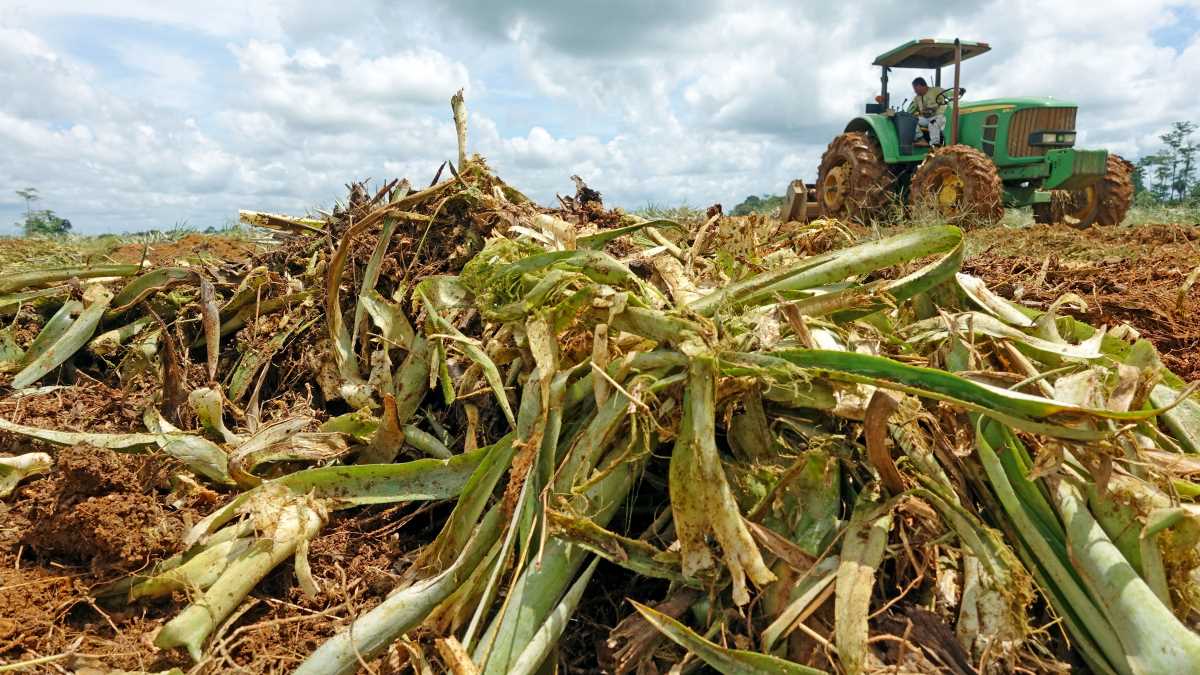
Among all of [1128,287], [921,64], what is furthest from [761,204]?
[1128,287]

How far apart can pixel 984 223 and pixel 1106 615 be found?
780 centimetres

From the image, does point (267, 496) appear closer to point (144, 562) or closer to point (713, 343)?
point (144, 562)

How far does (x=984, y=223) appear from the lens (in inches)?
321

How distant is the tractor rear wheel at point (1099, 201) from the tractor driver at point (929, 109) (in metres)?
1.64

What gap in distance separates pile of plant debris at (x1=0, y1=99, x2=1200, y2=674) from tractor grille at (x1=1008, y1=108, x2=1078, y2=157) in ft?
29.7

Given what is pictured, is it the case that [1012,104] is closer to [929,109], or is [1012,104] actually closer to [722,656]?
[929,109]

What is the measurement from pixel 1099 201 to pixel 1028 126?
52.2 inches

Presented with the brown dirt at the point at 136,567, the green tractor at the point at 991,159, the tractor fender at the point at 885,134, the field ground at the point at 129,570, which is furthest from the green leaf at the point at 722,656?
the tractor fender at the point at 885,134

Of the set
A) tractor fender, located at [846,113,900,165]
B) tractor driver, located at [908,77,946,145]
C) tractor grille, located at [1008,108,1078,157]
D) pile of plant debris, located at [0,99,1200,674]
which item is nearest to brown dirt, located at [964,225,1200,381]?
pile of plant debris, located at [0,99,1200,674]

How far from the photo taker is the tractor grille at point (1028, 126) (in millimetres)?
9766

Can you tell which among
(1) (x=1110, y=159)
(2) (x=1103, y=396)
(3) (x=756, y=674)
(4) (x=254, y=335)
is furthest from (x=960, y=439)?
(1) (x=1110, y=159)

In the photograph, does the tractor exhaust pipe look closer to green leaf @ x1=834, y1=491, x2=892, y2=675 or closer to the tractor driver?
the tractor driver

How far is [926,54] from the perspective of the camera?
1035 centimetres

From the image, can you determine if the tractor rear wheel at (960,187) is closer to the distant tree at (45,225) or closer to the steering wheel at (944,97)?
the steering wheel at (944,97)
